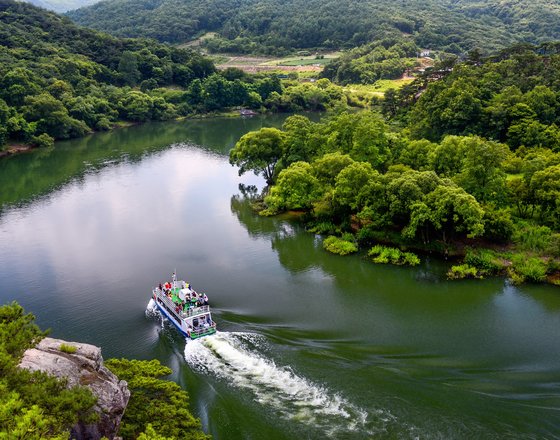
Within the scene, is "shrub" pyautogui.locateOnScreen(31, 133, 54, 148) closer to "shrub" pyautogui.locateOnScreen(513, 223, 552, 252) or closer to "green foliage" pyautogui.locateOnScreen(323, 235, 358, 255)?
"green foliage" pyautogui.locateOnScreen(323, 235, 358, 255)

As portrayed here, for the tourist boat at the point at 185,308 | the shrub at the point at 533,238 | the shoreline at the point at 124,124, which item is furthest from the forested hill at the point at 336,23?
the tourist boat at the point at 185,308

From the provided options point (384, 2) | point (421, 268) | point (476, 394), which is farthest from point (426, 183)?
point (384, 2)

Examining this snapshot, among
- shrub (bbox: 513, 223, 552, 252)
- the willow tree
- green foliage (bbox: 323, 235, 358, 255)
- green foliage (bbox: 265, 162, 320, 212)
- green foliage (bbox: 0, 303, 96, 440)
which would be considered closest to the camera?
green foliage (bbox: 0, 303, 96, 440)

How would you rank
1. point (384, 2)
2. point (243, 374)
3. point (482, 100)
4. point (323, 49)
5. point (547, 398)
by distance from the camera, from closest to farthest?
point (547, 398)
point (243, 374)
point (482, 100)
point (323, 49)
point (384, 2)

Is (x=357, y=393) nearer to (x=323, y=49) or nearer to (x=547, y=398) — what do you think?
(x=547, y=398)

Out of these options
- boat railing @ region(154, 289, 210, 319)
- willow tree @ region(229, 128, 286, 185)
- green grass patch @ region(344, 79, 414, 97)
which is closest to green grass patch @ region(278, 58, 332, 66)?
green grass patch @ region(344, 79, 414, 97)

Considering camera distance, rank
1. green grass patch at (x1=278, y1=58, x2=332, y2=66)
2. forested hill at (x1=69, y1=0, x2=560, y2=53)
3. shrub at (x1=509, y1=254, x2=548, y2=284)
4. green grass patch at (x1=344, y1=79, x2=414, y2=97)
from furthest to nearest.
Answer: forested hill at (x1=69, y1=0, x2=560, y2=53) < green grass patch at (x1=278, y1=58, x2=332, y2=66) < green grass patch at (x1=344, y1=79, x2=414, y2=97) < shrub at (x1=509, y1=254, x2=548, y2=284)

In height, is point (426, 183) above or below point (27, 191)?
above
